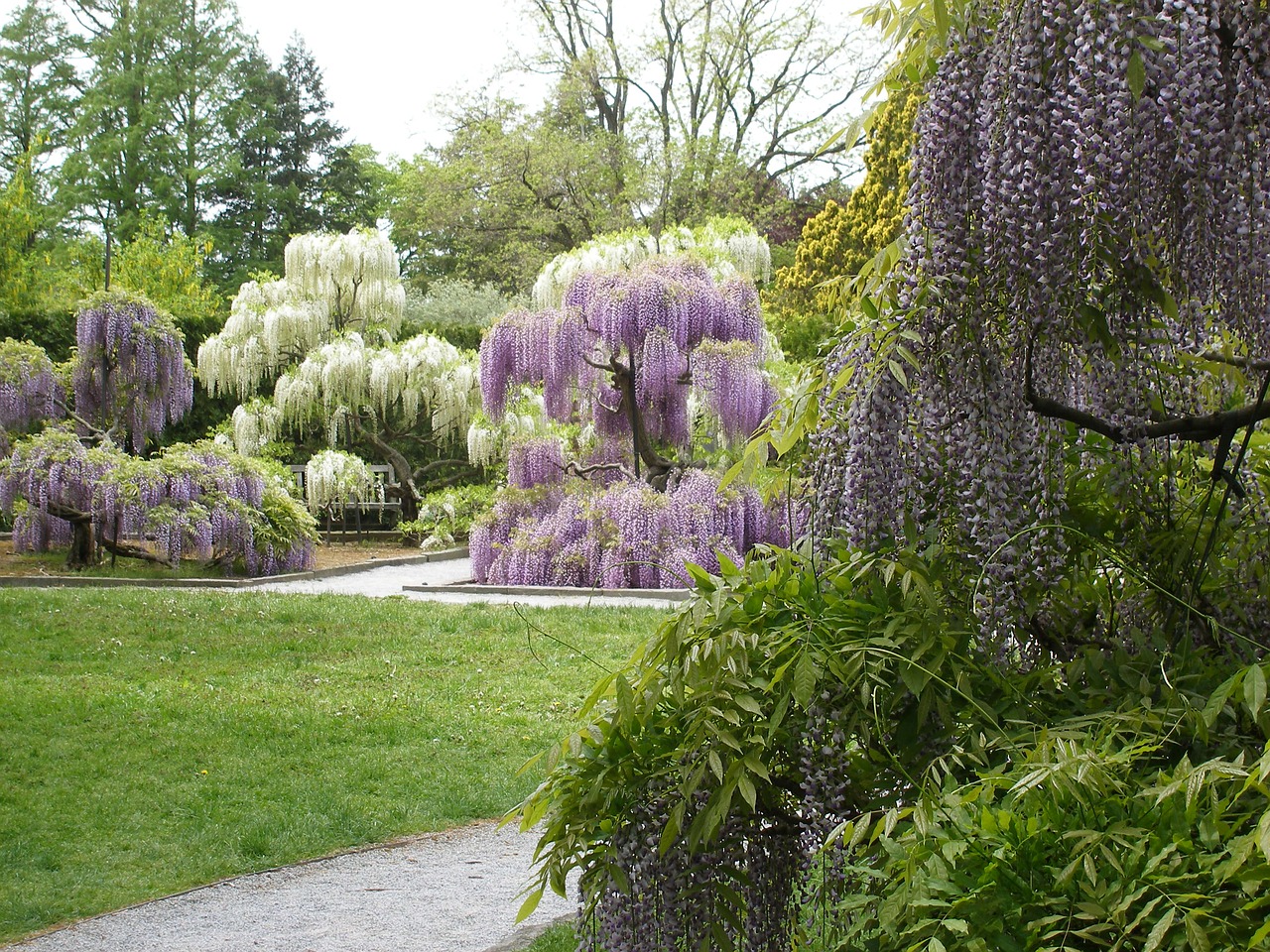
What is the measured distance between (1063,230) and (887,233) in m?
15.6

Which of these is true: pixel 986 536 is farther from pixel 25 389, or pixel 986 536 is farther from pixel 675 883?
pixel 25 389

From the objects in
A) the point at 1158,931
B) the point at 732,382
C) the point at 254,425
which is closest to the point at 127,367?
the point at 254,425

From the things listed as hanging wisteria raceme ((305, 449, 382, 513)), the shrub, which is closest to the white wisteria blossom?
hanging wisteria raceme ((305, 449, 382, 513))

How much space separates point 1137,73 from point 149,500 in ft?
37.2

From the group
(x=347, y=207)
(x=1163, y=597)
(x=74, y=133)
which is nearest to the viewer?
(x=1163, y=597)

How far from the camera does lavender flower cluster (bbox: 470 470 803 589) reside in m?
11.2

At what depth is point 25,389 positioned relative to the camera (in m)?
13.0

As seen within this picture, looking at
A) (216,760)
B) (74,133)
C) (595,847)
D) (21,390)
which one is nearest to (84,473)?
(21,390)

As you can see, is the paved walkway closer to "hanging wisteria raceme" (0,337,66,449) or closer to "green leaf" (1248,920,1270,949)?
"hanging wisteria raceme" (0,337,66,449)

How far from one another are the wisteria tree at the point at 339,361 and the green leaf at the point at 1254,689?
16.0 meters

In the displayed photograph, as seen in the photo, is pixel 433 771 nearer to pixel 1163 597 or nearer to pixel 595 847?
pixel 595 847

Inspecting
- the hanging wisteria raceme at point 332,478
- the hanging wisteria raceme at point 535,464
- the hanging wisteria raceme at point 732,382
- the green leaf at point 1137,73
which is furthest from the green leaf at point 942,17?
the hanging wisteria raceme at point 332,478

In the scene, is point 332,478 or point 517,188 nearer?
point 332,478

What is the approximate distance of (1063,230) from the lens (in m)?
2.15
